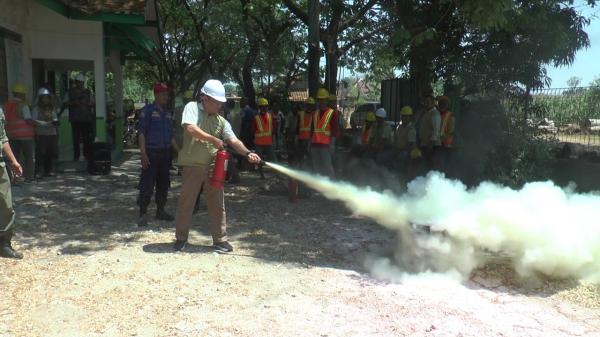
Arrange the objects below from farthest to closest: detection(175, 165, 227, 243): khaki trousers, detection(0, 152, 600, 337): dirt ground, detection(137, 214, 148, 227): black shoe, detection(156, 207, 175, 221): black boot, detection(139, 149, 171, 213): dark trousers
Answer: detection(156, 207, 175, 221): black boot → detection(137, 214, 148, 227): black shoe → detection(139, 149, 171, 213): dark trousers → detection(175, 165, 227, 243): khaki trousers → detection(0, 152, 600, 337): dirt ground

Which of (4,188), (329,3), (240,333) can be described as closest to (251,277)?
(240,333)

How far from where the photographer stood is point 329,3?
10578 mm

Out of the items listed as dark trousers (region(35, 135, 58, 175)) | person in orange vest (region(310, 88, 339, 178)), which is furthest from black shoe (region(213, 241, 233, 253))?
dark trousers (region(35, 135, 58, 175))

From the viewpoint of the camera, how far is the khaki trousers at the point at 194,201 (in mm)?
5828

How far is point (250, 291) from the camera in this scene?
16.1 feet

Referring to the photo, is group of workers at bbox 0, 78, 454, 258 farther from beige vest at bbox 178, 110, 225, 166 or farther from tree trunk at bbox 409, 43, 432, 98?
tree trunk at bbox 409, 43, 432, 98

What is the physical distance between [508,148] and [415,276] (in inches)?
160

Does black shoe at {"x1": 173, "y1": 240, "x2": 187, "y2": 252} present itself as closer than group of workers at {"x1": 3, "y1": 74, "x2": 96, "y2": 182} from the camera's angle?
Yes

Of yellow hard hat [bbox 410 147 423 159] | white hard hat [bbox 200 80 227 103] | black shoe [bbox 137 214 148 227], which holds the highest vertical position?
white hard hat [bbox 200 80 227 103]

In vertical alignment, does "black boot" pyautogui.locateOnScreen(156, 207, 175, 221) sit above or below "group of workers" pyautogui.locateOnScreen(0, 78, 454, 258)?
below

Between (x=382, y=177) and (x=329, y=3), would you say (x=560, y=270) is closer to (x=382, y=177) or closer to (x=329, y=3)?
(x=382, y=177)

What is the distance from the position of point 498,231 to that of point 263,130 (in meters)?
5.77

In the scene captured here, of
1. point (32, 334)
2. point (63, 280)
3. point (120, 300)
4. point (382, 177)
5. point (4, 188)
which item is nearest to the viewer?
point (32, 334)

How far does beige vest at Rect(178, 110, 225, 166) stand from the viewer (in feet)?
18.9
